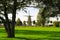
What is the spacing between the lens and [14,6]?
2659cm

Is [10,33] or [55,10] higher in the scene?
[55,10]

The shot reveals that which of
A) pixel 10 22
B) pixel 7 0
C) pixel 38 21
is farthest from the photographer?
pixel 38 21

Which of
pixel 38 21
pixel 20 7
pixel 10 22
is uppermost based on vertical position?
pixel 20 7

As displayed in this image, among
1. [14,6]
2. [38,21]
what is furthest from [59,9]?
[38,21]

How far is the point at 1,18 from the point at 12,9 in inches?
63.5

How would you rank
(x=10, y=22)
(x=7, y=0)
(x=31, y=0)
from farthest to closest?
1. (x=10, y=22)
2. (x=31, y=0)
3. (x=7, y=0)

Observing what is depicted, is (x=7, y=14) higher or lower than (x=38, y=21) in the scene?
higher

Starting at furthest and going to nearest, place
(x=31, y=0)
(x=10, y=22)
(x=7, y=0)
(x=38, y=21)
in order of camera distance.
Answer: (x=38, y=21) → (x=10, y=22) → (x=31, y=0) → (x=7, y=0)

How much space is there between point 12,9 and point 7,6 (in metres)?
0.97

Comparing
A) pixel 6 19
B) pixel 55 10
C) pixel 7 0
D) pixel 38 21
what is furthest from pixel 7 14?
pixel 38 21

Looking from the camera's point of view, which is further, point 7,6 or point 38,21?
point 38,21

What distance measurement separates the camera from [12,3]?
26281 millimetres

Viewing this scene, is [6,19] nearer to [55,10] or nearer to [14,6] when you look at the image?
[14,6]

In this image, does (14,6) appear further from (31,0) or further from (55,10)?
A: (55,10)
